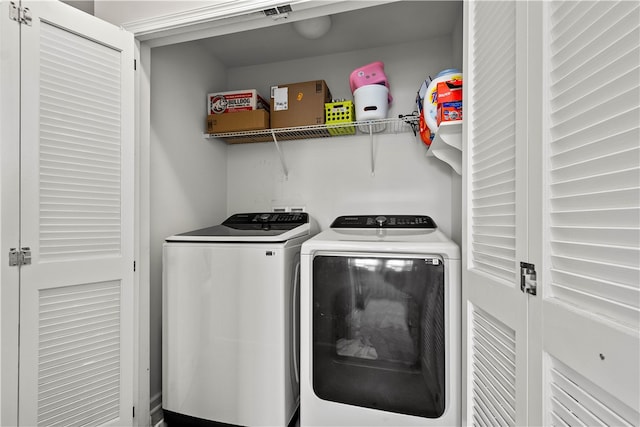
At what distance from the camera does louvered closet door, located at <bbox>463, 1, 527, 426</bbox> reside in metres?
0.76

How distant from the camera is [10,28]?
1.13m

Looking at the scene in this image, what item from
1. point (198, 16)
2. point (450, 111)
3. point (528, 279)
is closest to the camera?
point (528, 279)

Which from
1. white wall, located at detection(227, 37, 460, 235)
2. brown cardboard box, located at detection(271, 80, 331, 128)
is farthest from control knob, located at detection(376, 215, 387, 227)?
brown cardboard box, located at detection(271, 80, 331, 128)

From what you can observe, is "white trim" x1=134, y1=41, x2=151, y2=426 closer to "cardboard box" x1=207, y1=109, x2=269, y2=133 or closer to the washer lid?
the washer lid

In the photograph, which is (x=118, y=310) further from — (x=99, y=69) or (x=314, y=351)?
(x=99, y=69)

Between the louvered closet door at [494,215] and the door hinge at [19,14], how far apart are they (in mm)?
1747

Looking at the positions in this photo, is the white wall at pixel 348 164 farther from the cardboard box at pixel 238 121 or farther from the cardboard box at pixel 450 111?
the cardboard box at pixel 450 111

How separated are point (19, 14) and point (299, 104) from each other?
4.64 feet

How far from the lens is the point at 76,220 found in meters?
1.34

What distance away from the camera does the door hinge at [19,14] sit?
3.75 feet

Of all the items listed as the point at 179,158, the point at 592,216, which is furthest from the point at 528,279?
the point at 179,158

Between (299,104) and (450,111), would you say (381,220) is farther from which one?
(299,104)

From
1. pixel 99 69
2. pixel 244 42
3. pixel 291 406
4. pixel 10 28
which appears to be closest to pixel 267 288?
pixel 291 406

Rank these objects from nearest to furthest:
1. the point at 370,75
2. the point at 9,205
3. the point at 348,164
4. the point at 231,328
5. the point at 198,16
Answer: the point at 9,205
the point at 198,16
the point at 231,328
the point at 370,75
the point at 348,164
